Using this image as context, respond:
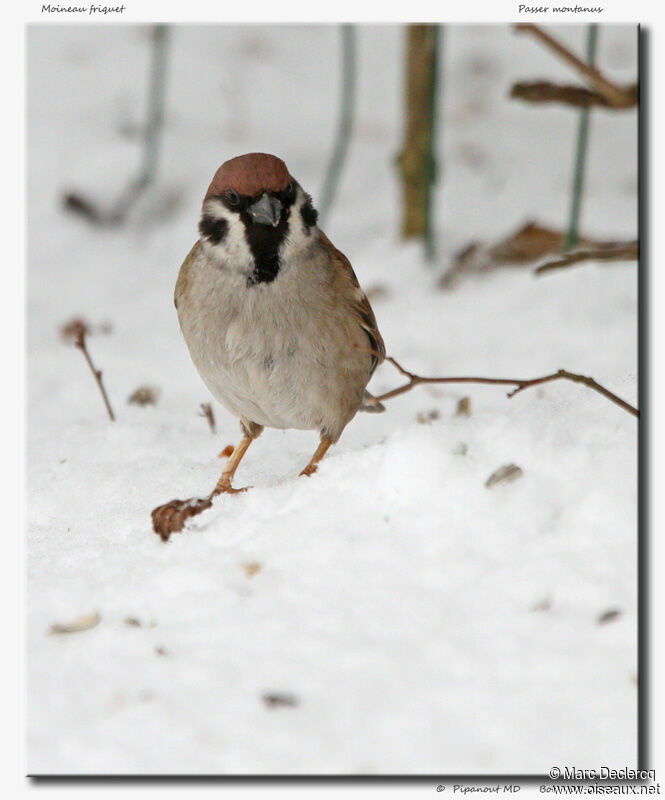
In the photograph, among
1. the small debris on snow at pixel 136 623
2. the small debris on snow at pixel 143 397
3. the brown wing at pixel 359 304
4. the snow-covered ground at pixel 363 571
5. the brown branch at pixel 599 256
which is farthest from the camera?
the small debris on snow at pixel 143 397

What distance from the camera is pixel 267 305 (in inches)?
102

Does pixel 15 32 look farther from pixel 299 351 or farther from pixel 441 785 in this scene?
pixel 441 785

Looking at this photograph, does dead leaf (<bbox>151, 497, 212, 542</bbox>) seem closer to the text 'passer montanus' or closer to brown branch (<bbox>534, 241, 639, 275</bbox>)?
the text 'passer montanus'

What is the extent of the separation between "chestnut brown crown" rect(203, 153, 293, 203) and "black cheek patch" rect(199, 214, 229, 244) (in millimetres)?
127

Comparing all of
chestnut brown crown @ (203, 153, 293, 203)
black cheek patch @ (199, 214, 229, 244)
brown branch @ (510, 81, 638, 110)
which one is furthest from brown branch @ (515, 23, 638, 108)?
Answer: black cheek patch @ (199, 214, 229, 244)

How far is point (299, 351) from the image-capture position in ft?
8.60

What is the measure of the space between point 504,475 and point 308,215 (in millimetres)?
921

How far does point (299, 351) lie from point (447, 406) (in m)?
1.06

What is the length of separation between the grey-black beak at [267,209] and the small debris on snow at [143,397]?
4.34 ft

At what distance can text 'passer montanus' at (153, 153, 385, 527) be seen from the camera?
253cm

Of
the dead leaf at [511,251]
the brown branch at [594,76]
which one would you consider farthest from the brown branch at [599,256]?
the dead leaf at [511,251]

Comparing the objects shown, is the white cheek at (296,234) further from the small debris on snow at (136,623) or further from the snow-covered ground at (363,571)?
the small debris on snow at (136,623)

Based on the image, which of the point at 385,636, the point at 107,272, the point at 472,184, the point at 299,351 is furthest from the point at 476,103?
the point at 385,636

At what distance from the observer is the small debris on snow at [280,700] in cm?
174
